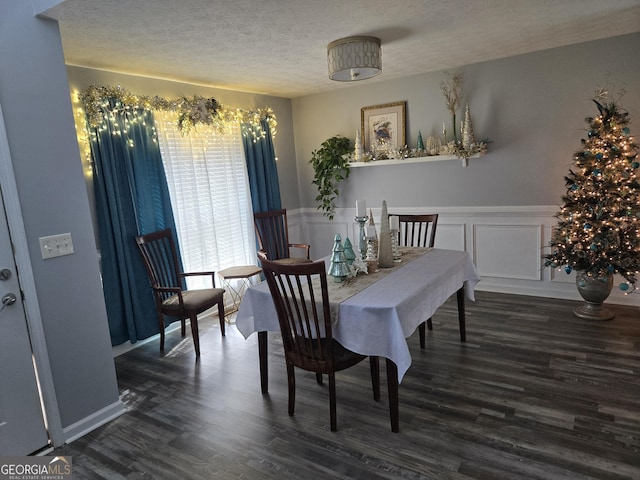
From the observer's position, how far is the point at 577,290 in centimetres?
422

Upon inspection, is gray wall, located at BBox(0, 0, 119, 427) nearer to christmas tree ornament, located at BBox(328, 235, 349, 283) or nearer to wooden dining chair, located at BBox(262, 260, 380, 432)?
wooden dining chair, located at BBox(262, 260, 380, 432)

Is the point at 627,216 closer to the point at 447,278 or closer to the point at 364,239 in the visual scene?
the point at 447,278

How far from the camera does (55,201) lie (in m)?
2.43

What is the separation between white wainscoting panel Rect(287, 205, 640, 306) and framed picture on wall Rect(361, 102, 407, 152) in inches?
33.1

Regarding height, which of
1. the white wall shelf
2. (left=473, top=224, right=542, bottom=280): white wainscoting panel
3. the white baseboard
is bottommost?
the white baseboard

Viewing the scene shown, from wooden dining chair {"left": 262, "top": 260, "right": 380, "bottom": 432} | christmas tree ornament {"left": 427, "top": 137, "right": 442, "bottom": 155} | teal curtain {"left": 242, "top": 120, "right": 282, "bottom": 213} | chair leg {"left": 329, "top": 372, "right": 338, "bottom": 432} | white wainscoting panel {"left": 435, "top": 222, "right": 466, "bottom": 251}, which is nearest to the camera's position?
wooden dining chair {"left": 262, "top": 260, "right": 380, "bottom": 432}

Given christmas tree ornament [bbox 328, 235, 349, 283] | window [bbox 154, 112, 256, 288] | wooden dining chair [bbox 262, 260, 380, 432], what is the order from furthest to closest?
1. window [bbox 154, 112, 256, 288]
2. christmas tree ornament [bbox 328, 235, 349, 283]
3. wooden dining chair [bbox 262, 260, 380, 432]

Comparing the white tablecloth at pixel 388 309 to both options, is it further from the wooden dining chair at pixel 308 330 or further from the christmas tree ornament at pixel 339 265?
the christmas tree ornament at pixel 339 265

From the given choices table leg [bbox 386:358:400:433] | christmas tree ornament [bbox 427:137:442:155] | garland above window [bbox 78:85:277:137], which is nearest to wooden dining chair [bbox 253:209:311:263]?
garland above window [bbox 78:85:277:137]

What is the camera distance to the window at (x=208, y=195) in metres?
4.20

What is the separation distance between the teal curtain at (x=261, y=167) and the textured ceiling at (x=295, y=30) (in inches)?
33.9

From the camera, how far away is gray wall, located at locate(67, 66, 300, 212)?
351cm

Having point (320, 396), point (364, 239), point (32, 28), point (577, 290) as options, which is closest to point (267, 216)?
point (364, 239)

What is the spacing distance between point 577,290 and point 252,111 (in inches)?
158
